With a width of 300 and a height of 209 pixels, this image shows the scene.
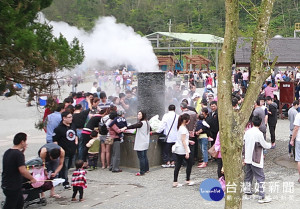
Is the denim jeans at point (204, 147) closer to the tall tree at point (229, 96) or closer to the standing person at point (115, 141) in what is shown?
the standing person at point (115, 141)

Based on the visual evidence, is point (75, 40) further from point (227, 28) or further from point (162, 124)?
point (162, 124)

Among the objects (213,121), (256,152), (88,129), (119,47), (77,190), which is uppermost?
(119,47)

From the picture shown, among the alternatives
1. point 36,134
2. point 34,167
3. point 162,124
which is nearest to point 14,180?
→ point 34,167

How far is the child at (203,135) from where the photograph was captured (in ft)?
32.6

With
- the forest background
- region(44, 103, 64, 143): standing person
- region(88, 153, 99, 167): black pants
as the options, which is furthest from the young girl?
the forest background

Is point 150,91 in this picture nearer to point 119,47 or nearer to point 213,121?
point 213,121

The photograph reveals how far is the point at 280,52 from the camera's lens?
17078 millimetres

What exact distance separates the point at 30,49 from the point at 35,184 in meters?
2.54

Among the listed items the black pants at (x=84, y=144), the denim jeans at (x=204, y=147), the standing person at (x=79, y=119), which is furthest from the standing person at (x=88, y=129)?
the denim jeans at (x=204, y=147)

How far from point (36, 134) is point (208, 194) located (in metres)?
10.8

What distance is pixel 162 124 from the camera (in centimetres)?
1005

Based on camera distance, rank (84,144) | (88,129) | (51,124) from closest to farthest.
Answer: (51,124)
(88,129)
(84,144)

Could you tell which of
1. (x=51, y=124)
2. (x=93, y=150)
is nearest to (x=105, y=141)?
Result: (x=93, y=150)

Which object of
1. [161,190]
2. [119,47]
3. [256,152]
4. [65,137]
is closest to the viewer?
[256,152]
